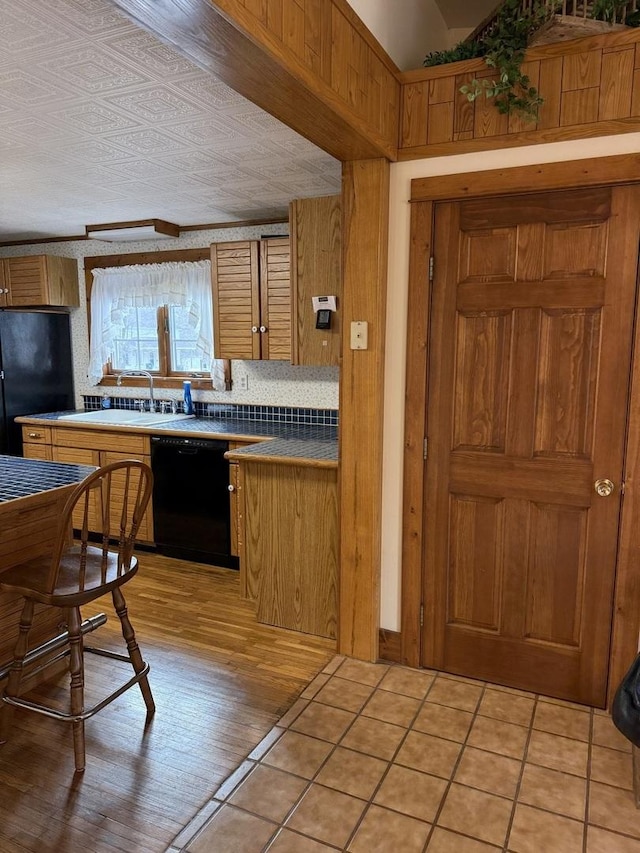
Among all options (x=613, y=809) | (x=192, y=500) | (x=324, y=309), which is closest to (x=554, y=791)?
(x=613, y=809)

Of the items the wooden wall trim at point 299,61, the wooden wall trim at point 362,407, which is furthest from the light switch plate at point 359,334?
the wooden wall trim at point 299,61

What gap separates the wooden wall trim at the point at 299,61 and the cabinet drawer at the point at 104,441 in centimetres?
241

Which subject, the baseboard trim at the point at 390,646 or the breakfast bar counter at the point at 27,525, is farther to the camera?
the baseboard trim at the point at 390,646

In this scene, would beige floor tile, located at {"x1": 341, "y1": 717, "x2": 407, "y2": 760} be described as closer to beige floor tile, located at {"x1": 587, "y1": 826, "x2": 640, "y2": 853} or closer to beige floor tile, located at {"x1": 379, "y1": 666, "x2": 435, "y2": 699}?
beige floor tile, located at {"x1": 379, "y1": 666, "x2": 435, "y2": 699}

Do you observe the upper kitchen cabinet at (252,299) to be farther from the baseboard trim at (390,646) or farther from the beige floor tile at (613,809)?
the beige floor tile at (613,809)

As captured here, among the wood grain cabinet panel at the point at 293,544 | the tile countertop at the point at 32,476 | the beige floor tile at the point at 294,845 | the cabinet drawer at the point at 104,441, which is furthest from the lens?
the cabinet drawer at the point at 104,441

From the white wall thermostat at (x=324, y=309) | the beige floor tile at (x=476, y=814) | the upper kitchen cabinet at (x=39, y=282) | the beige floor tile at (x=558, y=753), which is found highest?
the upper kitchen cabinet at (x=39, y=282)

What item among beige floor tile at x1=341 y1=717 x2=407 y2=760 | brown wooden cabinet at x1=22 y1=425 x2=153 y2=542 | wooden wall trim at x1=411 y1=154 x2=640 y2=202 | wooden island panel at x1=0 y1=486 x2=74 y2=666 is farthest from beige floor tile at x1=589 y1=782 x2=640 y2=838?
brown wooden cabinet at x1=22 y1=425 x2=153 y2=542

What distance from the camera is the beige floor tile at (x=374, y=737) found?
7.02 ft

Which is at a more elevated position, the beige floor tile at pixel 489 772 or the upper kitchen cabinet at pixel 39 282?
the upper kitchen cabinet at pixel 39 282

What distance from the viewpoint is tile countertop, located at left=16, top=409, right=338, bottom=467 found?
116 inches

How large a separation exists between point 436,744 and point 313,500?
3.84 ft

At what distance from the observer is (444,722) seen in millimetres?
2307

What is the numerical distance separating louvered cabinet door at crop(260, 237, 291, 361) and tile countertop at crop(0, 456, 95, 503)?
148 centimetres
